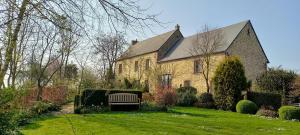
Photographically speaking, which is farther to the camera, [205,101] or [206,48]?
[206,48]

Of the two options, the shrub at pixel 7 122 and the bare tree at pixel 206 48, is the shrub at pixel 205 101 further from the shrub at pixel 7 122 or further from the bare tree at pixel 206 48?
the shrub at pixel 7 122

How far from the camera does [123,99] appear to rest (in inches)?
847

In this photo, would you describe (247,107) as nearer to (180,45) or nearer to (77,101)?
(77,101)

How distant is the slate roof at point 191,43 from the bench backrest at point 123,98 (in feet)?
52.0

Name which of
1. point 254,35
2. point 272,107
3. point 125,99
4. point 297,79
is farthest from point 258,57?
point 125,99

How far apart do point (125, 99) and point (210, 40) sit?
698 inches

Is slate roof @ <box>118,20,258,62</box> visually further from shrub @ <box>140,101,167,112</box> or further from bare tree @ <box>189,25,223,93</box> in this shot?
shrub @ <box>140,101,167,112</box>

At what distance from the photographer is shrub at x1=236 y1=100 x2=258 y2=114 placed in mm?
21641

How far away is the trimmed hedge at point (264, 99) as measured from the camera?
77.9 ft

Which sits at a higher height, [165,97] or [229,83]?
[229,83]

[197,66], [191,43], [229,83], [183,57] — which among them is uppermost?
[191,43]

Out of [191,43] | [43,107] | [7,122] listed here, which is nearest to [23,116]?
[7,122]

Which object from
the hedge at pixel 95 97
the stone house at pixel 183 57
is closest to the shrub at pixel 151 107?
the hedge at pixel 95 97

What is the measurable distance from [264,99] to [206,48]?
12833mm
